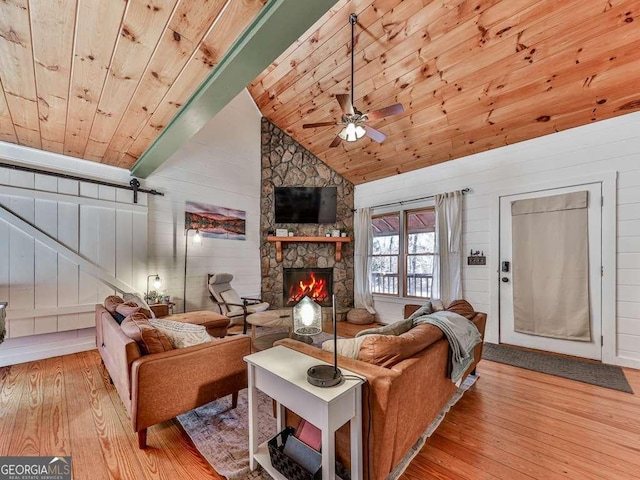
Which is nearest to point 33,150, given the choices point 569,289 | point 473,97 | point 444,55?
point 444,55

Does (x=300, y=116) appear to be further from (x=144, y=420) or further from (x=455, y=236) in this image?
(x=144, y=420)

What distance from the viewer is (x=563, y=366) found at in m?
2.93

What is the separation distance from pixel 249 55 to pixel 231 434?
100.0 inches

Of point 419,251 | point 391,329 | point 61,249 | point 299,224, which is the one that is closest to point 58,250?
point 61,249

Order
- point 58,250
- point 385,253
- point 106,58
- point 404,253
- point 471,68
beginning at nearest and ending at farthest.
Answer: point 106,58
point 471,68
point 58,250
point 404,253
point 385,253

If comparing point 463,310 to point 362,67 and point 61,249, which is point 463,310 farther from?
point 61,249

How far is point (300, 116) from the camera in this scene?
4.61 m

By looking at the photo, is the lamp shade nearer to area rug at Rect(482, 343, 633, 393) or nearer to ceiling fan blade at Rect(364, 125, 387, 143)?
ceiling fan blade at Rect(364, 125, 387, 143)

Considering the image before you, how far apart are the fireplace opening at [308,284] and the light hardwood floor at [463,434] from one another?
3.19m

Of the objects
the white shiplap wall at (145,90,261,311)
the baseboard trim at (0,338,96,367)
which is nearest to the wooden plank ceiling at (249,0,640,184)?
the white shiplap wall at (145,90,261,311)

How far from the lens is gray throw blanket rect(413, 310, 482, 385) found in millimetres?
1861

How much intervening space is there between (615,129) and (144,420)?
5.22 m

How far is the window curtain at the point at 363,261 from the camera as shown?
516 centimetres

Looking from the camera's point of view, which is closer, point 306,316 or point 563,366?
point 306,316
